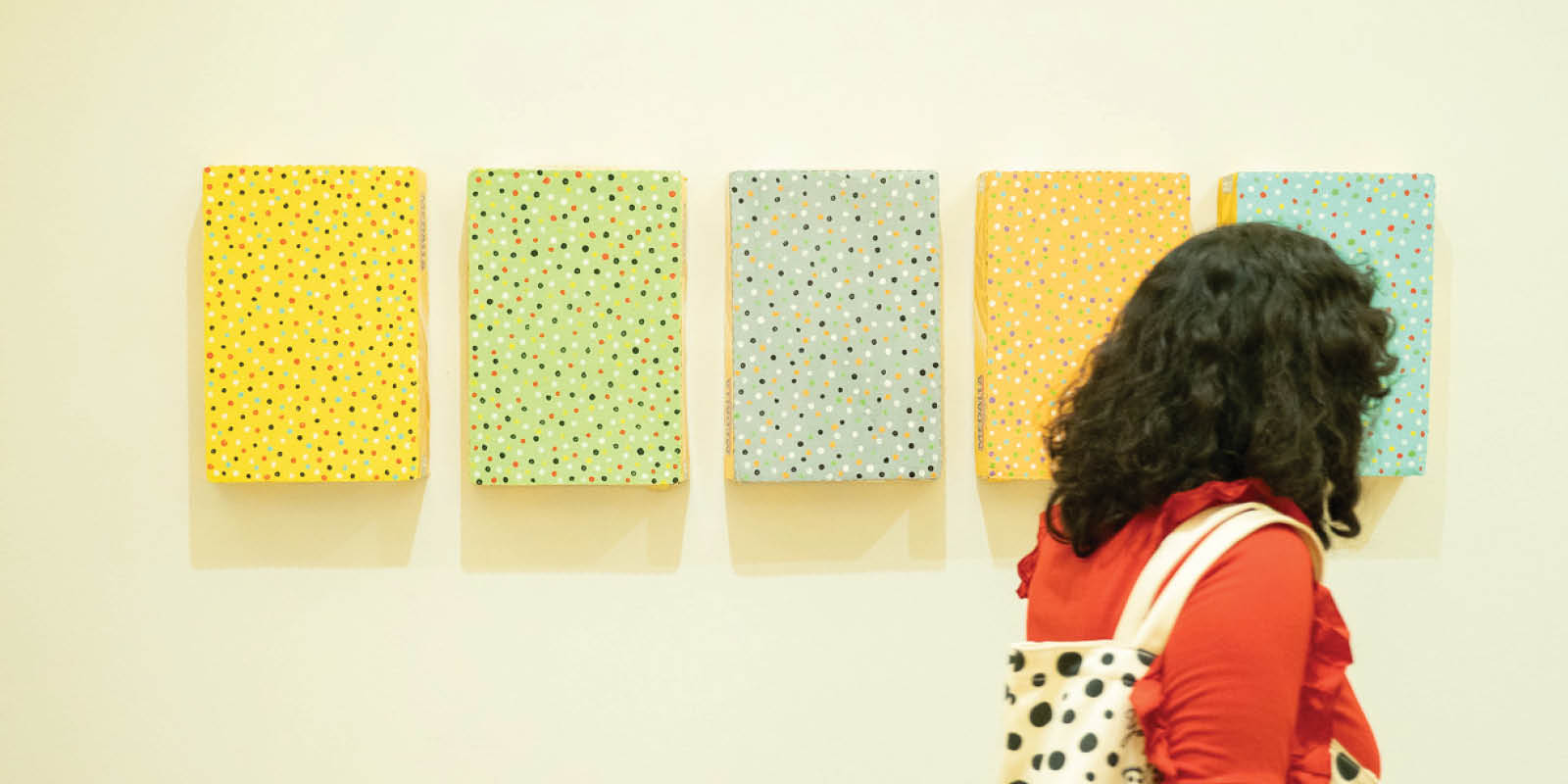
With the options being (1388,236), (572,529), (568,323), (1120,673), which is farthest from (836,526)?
(1388,236)

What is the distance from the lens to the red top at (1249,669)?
3.05ft

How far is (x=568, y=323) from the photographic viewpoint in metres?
1.63

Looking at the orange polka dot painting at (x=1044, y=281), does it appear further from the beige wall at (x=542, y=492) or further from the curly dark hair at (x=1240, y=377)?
the curly dark hair at (x=1240, y=377)

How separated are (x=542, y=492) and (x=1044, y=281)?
2.64ft

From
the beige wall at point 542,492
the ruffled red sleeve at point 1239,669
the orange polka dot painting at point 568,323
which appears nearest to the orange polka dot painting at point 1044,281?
the beige wall at point 542,492

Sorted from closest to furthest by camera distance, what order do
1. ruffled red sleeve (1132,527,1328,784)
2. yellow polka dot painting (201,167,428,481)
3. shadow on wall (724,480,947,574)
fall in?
ruffled red sleeve (1132,527,1328,784), yellow polka dot painting (201,167,428,481), shadow on wall (724,480,947,574)

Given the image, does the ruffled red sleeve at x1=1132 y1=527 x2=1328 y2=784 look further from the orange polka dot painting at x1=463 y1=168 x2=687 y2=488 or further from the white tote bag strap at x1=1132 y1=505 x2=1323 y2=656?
the orange polka dot painting at x1=463 y1=168 x2=687 y2=488

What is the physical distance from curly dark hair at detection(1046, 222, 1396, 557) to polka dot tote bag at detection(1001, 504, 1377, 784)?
54 millimetres

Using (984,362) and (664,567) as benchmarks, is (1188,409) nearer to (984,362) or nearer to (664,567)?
(984,362)

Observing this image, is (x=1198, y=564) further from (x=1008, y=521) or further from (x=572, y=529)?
(x=572, y=529)

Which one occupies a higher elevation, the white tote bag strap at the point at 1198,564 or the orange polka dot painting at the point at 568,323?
the orange polka dot painting at the point at 568,323

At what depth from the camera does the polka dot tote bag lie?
0.98 metres

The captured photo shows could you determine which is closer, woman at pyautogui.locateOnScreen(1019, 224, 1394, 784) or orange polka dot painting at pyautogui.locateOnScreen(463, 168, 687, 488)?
woman at pyautogui.locateOnScreen(1019, 224, 1394, 784)

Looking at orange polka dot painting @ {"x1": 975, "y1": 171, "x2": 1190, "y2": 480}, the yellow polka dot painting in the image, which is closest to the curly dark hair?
orange polka dot painting @ {"x1": 975, "y1": 171, "x2": 1190, "y2": 480}
